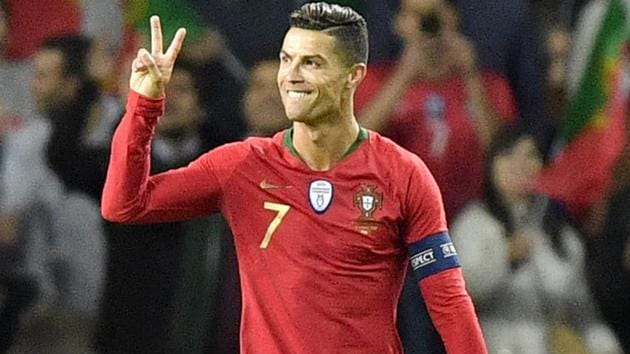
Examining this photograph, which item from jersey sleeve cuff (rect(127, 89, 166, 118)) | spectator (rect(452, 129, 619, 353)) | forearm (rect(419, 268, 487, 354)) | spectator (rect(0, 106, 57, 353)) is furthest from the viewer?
spectator (rect(452, 129, 619, 353))

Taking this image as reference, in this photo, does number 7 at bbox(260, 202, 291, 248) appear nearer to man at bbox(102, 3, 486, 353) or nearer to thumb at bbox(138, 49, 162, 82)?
man at bbox(102, 3, 486, 353)

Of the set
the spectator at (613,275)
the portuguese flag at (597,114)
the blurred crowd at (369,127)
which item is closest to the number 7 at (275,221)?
the blurred crowd at (369,127)

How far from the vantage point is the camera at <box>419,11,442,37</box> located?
13.2 feet

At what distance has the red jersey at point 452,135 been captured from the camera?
→ 405 centimetres

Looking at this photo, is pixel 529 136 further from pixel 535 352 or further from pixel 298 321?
pixel 298 321

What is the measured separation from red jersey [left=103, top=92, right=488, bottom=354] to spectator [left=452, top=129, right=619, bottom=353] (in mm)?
1538

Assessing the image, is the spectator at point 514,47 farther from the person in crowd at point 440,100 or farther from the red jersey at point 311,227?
the red jersey at point 311,227

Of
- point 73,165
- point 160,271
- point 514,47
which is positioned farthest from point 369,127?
point 73,165

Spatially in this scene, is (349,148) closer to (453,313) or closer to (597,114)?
(453,313)

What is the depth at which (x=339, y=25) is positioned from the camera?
2496 mm

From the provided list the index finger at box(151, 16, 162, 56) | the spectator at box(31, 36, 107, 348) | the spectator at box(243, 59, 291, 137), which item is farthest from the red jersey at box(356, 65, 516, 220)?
the index finger at box(151, 16, 162, 56)

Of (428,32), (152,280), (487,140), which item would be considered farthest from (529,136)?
(152,280)

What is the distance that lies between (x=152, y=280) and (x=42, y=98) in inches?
23.8

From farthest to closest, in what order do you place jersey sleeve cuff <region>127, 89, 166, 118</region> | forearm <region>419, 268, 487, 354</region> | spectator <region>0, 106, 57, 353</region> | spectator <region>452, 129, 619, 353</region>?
1. spectator <region>452, 129, 619, 353</region>
2. spectator <region>0, 106, 57, 353</region>
3. forearm <region>419, 268, 487, 354</region>
4. jersey sleeve cuff <region>127, 89, 166, 118</region>
